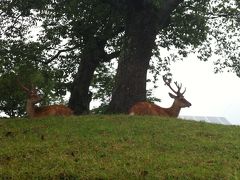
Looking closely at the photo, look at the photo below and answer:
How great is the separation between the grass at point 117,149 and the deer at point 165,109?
216 centimetres

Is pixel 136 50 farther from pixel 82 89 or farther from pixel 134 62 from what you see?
pixel 82 89

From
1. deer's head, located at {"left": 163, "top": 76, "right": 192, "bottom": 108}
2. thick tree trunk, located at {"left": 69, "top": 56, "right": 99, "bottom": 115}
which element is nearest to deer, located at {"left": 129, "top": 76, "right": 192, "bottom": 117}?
deer's head, located at {"left": 163, "top": 76, "right": 192, "bottom": 108}

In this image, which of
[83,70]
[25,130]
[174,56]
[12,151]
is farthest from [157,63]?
[12,151]

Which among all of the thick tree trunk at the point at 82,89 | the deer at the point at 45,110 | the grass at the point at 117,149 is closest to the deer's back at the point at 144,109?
the grass at the point at 117,149

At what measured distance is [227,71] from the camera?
2458 cm

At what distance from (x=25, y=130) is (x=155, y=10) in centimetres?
829

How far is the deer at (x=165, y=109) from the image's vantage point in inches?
648

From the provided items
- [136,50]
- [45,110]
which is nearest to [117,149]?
[45,110]

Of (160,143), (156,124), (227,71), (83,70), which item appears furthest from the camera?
(227,71)

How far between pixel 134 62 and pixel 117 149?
853cm

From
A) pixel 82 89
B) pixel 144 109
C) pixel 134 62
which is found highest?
pixel 134 62

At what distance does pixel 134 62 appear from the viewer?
60.0ft

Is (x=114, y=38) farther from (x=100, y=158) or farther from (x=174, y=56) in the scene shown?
(x=100, y=158)

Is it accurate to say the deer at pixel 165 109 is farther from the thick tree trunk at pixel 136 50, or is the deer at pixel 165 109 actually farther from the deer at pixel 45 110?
the deer at pixel 45 110
